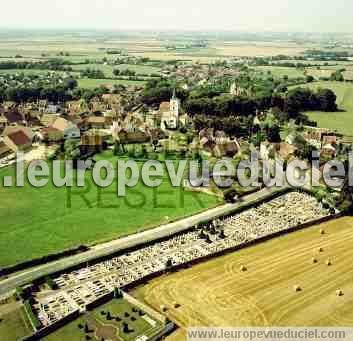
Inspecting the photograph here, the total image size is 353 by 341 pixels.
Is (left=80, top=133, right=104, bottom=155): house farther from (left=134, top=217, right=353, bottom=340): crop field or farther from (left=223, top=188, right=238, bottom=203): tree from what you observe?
(left=134, top=217, right=353, bottom=340): crop field

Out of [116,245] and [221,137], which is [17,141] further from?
[116,245]

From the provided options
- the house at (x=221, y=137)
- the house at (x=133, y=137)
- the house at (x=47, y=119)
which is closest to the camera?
the house at (x=133, y=137)

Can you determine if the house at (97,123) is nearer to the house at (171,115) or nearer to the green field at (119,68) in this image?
the house at (171,115)

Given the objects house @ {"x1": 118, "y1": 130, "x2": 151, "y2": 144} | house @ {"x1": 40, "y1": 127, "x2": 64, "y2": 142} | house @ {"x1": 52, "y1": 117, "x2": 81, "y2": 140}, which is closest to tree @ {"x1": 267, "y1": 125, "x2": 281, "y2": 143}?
house @ {"x1": 118, "y1": 130, "x2": 151, "y2": 144}

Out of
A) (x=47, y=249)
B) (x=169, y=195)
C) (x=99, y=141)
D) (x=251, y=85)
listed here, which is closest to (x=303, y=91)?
(x=251, y=85)

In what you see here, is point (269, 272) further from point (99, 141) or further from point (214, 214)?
point (99, 141)

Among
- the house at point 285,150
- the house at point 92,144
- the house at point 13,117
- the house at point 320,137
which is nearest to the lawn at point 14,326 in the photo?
the house at point 92,144
